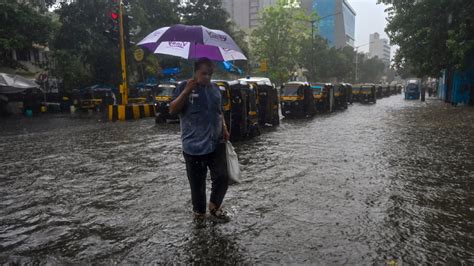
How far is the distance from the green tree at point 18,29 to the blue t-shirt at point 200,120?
77.3 ft

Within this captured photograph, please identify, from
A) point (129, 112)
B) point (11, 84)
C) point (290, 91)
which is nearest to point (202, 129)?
point (290, 91)

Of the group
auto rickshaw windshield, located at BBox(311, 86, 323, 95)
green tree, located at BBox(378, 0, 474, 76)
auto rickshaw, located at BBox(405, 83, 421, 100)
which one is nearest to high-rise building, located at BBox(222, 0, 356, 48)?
auto rickshaw, located at BBox(405, 83, 421, 100)

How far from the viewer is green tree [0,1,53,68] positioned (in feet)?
80.6

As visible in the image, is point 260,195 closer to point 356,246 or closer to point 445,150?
point 356,246

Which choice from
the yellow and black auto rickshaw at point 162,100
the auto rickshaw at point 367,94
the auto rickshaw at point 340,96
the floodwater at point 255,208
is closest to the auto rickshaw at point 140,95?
the yellow and black auto rickshaw at point 162,100

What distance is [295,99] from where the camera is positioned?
Result: 66.9 feet

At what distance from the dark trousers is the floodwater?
346 mm

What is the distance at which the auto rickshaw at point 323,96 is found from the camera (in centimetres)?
2478

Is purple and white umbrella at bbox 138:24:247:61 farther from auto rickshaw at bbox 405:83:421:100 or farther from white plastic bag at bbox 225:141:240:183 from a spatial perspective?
auto rickshaw at bbox 405:83:421:100

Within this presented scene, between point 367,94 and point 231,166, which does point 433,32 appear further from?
point 231,166

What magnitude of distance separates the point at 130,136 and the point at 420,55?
76.5 ft

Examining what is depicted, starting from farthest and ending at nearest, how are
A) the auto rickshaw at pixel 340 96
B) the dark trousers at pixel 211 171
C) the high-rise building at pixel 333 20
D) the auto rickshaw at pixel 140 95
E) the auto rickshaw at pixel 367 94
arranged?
the high-rise building at pixel 333 20
the auto rickshaw at pixel 367 94
the auto rickshaw at pixel 340 96
the auto rickshaw at pixel 140 95
the dark trousers at pixel 211 171

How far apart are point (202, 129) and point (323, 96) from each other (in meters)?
21.4

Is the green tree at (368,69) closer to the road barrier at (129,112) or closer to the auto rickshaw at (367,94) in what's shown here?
the auto rickshaw at (367,94)
